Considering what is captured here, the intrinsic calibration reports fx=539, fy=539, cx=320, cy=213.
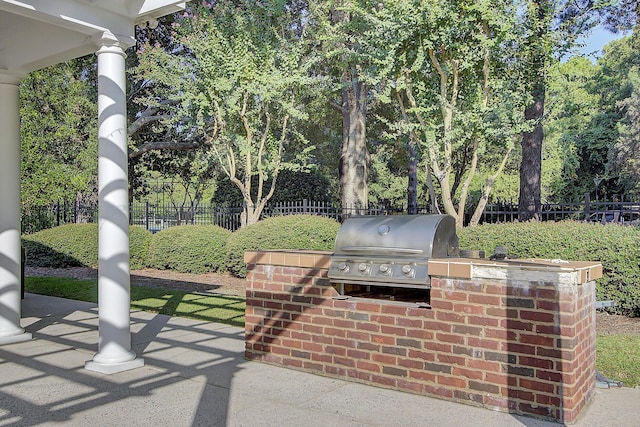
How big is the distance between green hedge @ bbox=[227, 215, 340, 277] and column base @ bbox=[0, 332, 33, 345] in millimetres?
5345

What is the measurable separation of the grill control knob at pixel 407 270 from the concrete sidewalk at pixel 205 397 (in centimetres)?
93

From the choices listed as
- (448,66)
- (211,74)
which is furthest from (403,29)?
(211,74)

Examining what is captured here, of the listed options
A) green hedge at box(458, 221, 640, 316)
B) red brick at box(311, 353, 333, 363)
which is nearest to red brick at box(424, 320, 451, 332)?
red brick at box(311, 353, 333, 363)

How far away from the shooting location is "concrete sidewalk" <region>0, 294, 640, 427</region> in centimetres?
365

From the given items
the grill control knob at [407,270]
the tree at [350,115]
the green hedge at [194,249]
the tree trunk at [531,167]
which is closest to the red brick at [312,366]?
the grill control knob at [407,270]

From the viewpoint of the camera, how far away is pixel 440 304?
4.02 meters

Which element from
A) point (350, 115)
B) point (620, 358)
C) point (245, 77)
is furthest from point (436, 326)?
point (350, 115)

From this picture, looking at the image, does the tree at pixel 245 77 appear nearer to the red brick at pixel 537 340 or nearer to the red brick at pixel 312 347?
the red brick at pixel 312 347

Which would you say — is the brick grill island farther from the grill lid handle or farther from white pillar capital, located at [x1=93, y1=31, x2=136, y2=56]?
white pillar capital, located at [x1=93, y1=31, x2=136, y2=56]

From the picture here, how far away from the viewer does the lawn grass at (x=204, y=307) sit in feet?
16.6

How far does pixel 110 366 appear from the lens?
478cm

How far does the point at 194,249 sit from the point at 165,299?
343cm

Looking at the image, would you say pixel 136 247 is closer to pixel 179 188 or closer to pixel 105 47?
pixel 105 47

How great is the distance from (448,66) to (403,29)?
3.64 ft
